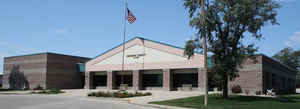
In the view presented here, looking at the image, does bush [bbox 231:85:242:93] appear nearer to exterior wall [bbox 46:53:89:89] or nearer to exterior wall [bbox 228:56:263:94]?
exterior wall [bbox 228:56:263:94]

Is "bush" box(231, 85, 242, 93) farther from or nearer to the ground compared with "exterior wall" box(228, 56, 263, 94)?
nearer to the ground

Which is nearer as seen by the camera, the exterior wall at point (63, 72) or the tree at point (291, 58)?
the exterior wall at point (63, 72)

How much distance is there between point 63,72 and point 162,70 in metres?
21.2

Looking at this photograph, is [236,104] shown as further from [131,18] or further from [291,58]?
[291,58]

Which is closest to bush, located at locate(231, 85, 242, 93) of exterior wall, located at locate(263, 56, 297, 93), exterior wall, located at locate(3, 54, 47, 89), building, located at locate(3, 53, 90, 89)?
exterior wall, located at locate(263, 56, 297, 93)

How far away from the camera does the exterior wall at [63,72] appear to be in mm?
50781

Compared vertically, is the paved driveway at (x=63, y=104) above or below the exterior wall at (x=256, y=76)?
below

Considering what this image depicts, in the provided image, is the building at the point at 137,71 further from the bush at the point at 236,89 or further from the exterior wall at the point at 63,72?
the bush at the point at 236,89

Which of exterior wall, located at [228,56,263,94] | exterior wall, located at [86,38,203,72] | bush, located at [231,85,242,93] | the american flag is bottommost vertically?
bush, located at [231,85,242,93]

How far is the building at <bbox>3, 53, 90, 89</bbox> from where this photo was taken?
50594mm

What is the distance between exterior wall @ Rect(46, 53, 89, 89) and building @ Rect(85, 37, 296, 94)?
5.47 meters

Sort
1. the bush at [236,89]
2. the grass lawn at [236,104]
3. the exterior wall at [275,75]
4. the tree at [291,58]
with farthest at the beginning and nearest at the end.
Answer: the tree at [291,58] < the exterior wall at [275,75] < the bush at [236,89] < the grass lawn at [236,104]

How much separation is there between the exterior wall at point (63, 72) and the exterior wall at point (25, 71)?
1.06 meters

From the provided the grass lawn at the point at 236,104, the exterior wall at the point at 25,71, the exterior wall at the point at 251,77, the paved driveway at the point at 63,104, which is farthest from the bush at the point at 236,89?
the exterior wall at the point at 25,71
